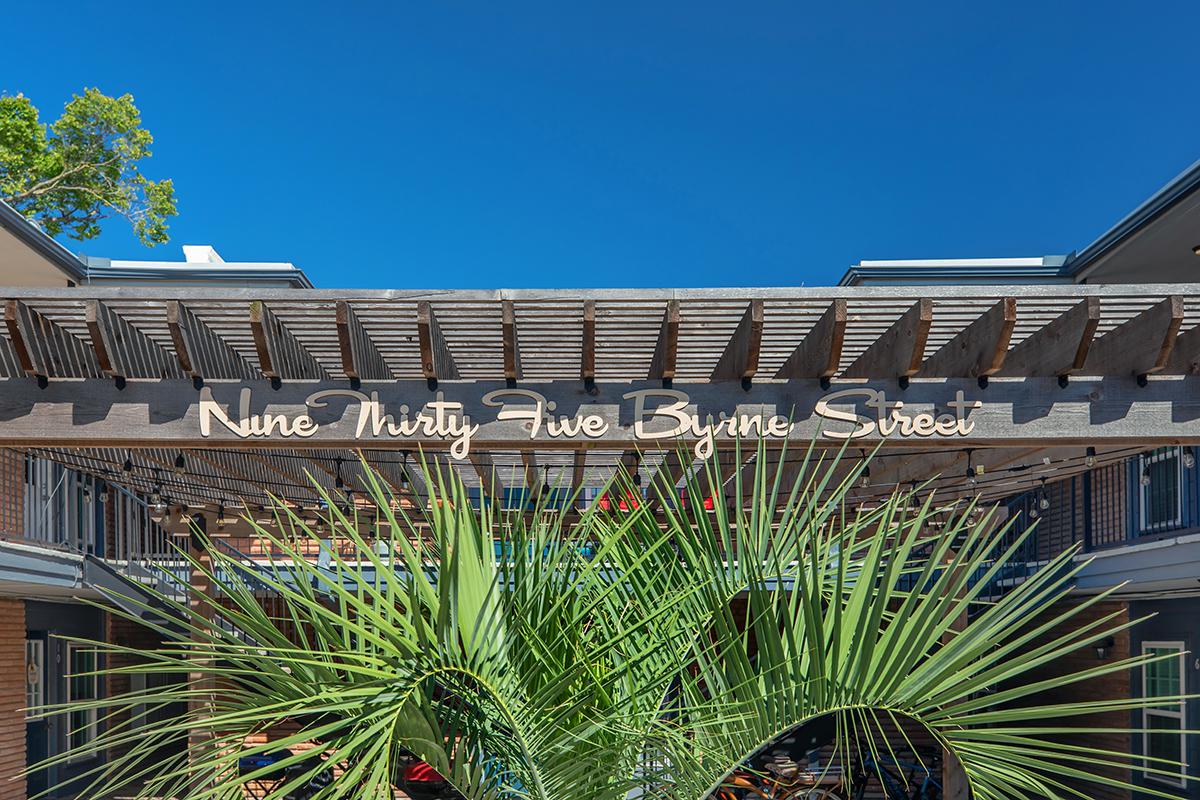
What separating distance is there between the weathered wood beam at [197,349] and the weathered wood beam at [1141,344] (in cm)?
424

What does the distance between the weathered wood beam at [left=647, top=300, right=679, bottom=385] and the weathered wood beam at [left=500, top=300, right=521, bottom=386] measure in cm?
67

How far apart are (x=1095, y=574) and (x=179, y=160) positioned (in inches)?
2147

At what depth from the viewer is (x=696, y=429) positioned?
489 centimetres

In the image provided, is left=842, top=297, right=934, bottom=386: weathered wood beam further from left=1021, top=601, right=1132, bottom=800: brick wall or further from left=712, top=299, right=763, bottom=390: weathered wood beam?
left=1021, top=601, right=1132, bottom=800: brick wall

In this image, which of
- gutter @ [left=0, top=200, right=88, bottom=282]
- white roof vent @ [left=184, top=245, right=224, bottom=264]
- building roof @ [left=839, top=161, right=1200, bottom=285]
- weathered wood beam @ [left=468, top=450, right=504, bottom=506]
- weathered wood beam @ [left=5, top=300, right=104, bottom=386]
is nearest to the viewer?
weathered wood beam @ [left=5, top=300, right=104, bottom=386]

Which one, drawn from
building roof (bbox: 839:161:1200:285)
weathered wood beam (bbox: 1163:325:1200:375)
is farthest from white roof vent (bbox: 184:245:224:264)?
weathered wood beam (bbox: 1163:325:1200:375)

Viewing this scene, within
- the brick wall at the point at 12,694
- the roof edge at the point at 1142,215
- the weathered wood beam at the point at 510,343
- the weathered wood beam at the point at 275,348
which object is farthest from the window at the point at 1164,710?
the brick wall at the point at 12,694

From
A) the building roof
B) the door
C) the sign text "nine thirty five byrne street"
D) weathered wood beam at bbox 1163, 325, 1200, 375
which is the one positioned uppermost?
the building roof

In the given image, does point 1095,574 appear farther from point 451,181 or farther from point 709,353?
point 451,181

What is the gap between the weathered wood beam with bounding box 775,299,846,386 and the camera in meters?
4.64

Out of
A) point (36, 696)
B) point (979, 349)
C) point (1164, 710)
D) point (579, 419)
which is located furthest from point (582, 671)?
point (36, 696)

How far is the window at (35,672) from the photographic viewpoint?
12.1m

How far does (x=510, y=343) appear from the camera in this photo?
15.7 feet

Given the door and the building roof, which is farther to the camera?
the door
